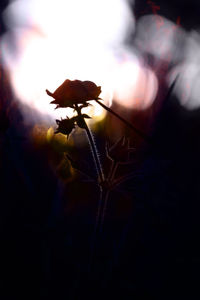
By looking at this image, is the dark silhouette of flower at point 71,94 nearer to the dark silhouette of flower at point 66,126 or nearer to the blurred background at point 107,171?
the dark silhouette of flower at point 66,126

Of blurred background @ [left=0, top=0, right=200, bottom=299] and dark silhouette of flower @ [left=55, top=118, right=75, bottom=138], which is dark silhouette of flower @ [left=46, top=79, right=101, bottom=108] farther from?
blurred background @ [left=0, top=0, right=200, bottom=299]

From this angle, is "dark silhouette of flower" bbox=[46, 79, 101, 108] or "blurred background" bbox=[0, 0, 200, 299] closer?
"dark silhouette of flower" bbox=[46, 79, 101, 108]

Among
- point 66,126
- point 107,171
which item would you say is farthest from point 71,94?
point 107,171

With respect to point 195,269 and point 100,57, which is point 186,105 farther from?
point 195,269

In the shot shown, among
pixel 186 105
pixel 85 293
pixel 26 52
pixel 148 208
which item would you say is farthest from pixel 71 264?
pixel 26 52

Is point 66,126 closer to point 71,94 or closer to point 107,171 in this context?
point 71,94

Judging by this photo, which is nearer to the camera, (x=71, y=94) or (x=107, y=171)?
(x=71, y=94)

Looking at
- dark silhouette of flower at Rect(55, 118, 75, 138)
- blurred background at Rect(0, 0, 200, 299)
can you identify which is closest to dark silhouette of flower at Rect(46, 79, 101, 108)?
dark silhouette of flower at Rect(55, 118, 75, 138)

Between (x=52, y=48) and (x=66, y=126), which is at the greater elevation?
(x=52, y=48)
